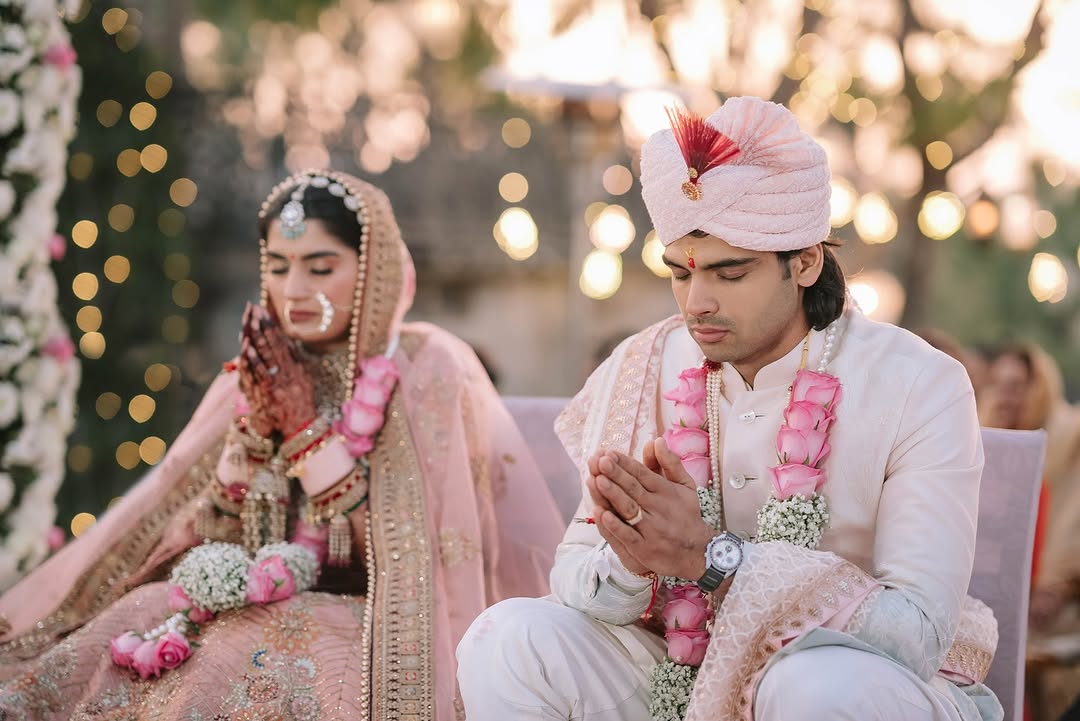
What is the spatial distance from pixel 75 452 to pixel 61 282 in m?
1.03

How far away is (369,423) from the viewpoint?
3.45m

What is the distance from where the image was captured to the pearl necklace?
2752 mm

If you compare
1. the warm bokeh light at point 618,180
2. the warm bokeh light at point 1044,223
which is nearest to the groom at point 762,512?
the warm bokeh light at point 618,180

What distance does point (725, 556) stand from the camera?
2418 millimetres

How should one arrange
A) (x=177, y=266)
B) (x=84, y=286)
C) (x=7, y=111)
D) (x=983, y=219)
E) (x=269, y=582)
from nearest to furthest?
(x=269, y=582) < (x=7, y=111) < (x=84, y=286) < (x=983, y=219) < (x=177, y=266)

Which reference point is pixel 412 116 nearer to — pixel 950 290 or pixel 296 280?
pixel 296 280

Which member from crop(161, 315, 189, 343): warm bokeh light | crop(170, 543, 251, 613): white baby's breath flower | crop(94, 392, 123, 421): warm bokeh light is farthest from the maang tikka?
crop(161, 315, 189, 343): warm bokeh light

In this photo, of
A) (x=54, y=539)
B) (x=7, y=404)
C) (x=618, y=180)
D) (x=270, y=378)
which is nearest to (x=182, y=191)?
(x=618, y=180)

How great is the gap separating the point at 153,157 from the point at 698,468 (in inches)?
258

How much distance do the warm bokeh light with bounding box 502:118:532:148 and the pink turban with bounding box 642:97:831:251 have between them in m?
9.24

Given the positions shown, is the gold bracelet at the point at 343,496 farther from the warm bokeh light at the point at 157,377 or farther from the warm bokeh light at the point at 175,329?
the warm bokeh light at the point at 175,329

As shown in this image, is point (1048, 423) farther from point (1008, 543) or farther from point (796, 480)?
point (796, 480)

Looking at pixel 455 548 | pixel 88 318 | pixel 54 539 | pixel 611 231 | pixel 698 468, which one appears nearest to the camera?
pixel 698 468

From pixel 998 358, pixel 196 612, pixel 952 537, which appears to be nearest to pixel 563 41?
pixel 998 358
